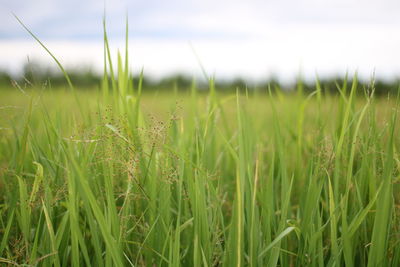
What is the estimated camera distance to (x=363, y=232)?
123 cm

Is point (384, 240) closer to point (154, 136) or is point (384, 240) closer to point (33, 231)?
point (154, 136)

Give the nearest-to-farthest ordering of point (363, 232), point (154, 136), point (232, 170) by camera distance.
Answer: point (154, 136) < point (363, 232) < point (232, 170)

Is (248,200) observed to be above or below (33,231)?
above

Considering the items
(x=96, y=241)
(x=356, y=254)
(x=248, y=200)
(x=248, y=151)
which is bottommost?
(x=356, y=254)

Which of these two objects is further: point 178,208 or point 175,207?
point 175,207

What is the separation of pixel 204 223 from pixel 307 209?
352 millimetres

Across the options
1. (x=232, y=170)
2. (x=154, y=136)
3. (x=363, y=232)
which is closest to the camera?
(x=154, y=136)

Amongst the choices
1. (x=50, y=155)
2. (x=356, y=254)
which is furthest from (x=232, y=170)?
(x=50, y=155)

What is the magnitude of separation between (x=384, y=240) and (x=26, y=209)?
1096 millimetres

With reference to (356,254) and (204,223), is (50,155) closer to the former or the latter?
(204,223)

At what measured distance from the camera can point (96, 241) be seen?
→ 1029 mm

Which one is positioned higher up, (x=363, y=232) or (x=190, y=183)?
(x=190, y=183)

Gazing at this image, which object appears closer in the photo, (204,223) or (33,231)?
(204,223)

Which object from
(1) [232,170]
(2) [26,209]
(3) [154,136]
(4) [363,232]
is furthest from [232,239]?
(1) [232,170]
